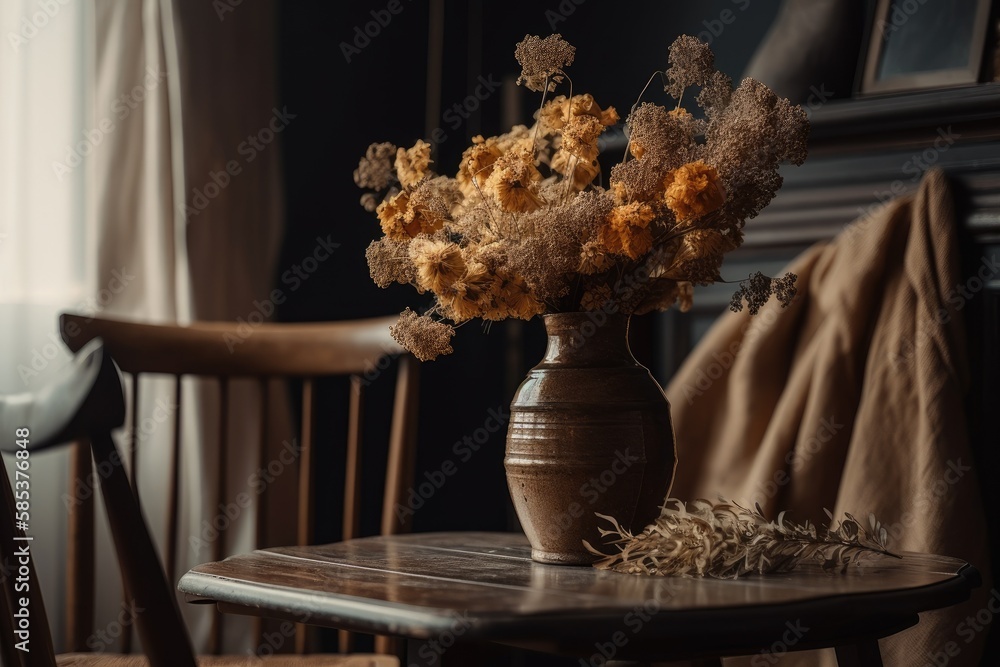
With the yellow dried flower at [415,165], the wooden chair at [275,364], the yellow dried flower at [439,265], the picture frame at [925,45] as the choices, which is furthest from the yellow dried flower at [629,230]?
the picture frame at [925,45]

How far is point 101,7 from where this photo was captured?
1.87m

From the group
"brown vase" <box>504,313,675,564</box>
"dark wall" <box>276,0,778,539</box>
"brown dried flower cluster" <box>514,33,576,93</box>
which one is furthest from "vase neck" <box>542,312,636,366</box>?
"dark wall" <box>276,0,778,539</box>

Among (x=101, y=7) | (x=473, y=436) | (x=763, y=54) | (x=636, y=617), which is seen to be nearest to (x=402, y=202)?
(x=636, y=617)

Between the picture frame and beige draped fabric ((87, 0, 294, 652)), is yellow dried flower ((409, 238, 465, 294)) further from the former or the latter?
beige draped fabric ((87, 0, 294, 652))

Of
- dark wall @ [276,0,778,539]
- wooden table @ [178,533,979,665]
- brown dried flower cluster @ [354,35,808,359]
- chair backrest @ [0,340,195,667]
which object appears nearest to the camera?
wooden table @ [178,533,979,665]

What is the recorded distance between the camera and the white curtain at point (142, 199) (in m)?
1.77

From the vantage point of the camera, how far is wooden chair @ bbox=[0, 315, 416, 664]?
4.78ft

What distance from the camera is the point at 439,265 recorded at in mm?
982

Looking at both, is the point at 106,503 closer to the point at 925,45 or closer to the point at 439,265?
the point at 439,265

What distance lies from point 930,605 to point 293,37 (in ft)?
5.91

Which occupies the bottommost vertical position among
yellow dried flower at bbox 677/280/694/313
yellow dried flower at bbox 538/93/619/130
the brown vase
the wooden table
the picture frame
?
the wooden table

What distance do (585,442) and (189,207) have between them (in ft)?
4.03

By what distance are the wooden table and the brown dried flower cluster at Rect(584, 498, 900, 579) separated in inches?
0.7

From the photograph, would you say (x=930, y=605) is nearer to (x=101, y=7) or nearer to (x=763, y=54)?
(x=763, y=54)
